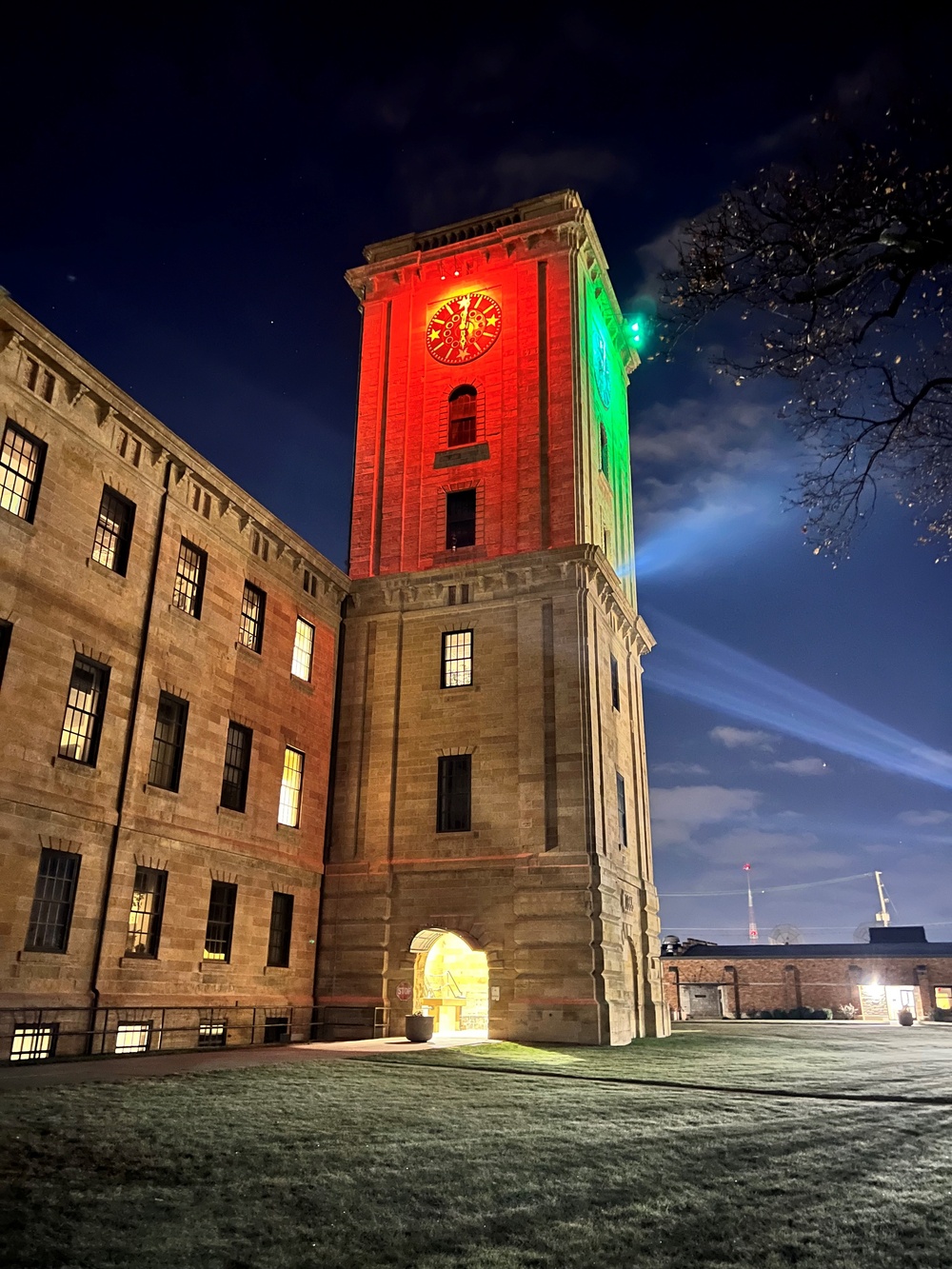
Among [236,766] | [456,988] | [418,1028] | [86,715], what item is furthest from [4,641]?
[456,988]

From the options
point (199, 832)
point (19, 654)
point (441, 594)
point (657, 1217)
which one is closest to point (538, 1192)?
point (657, 1217)

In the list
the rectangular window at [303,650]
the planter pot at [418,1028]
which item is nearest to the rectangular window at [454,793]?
the rectangular window at [303,650]

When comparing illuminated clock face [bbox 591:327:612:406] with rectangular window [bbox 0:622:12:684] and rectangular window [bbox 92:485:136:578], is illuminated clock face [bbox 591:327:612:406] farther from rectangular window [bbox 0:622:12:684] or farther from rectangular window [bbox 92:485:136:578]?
rectangular window [bbox 0:622:12:684]

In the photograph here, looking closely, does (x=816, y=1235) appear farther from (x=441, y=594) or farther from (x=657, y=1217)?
(x=441, y=594)

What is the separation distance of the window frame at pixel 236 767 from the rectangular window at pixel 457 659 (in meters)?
7.27

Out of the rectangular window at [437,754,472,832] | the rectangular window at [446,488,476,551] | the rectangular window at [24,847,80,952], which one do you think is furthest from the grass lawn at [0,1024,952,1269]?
the rectangular window at [446,488,476,551]

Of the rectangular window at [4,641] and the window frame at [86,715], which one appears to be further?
the window frame at [86,715]

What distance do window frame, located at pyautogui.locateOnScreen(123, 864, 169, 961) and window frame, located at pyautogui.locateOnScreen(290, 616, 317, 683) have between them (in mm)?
8510

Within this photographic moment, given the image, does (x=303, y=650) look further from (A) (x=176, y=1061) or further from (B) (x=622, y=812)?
(A) (x=176, y=1061)

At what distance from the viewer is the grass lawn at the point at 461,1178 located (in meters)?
6.05

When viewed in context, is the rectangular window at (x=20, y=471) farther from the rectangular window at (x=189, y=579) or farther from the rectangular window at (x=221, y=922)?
the rectangular window at (x=221, y=922)

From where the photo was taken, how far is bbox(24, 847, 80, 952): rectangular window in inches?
730

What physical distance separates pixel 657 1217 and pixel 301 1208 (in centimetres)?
269

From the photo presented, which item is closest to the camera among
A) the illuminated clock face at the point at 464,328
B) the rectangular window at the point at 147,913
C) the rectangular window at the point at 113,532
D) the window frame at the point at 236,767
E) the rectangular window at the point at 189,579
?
the rectangular window at the point at 147,913
